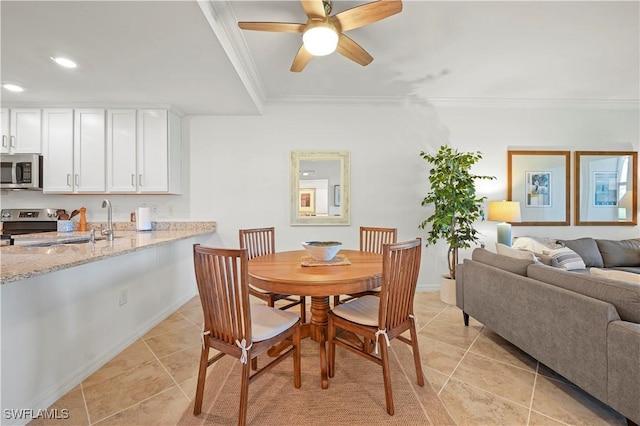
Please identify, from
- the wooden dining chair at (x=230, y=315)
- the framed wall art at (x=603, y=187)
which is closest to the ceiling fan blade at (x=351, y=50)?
the wooden dining chair at (x=230, y=315)

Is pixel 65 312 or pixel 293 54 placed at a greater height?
pixel 293 54

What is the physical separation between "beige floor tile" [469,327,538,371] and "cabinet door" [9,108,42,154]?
17.0ft

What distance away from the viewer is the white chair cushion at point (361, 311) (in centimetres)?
170

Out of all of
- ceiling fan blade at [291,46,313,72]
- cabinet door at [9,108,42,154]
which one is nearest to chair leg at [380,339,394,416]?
ceiling fan blade at [291,46,313,72]

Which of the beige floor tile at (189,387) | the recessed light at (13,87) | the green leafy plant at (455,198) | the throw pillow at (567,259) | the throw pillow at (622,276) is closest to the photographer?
the throw pillow at (622,276)

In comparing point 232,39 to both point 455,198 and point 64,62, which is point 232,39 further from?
point 455,198

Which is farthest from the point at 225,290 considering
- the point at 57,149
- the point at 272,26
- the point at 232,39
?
the point at 57,149

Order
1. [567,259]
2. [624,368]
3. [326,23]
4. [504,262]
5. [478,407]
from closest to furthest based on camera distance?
[624,368]
[478,407]
[326,23]
[504,262]
[567,259]

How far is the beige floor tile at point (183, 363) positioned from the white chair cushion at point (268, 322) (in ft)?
2.34

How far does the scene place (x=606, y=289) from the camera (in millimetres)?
1556

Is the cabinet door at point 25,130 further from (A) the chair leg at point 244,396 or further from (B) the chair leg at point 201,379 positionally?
(A) the chair leg at point 244,396

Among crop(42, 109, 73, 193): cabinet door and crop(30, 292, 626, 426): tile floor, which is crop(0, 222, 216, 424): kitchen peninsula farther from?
crop(42, 109, 73, 193): cabinet door

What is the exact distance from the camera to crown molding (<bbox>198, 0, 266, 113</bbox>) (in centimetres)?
196

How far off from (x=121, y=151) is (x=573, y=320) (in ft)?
14.8
